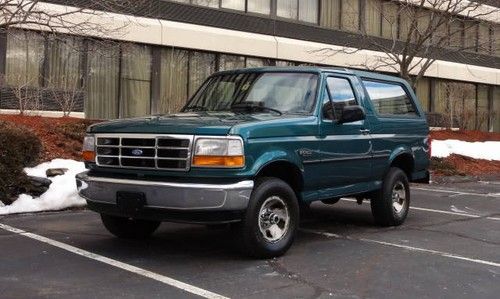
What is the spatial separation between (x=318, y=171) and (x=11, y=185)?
185 inches

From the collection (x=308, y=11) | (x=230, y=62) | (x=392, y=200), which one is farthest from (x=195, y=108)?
(x=308, y=11)

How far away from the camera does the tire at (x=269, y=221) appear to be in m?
6.09

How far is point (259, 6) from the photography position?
25812 millimetres

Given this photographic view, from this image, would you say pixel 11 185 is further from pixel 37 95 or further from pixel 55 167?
pixel 37 95

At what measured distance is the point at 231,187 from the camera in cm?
586

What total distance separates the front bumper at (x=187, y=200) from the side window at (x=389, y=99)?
295 centimetres

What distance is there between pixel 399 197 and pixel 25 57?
14757mm

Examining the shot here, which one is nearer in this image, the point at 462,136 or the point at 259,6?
the point at 462,136

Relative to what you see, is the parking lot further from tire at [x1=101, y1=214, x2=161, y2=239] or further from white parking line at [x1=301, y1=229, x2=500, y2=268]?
tire at [x1=101, y1=214, x2=161, y2=239]

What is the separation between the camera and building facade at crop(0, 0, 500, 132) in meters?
19.2

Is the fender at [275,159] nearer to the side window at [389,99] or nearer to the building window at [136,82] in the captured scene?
the side window at [389,99]

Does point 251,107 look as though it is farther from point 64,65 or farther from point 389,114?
point 64,65

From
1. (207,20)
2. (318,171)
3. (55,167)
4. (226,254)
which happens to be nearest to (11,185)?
(55,167)

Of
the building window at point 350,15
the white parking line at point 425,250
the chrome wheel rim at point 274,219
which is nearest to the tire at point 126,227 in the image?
the chrome wheel rim at point 274,219
